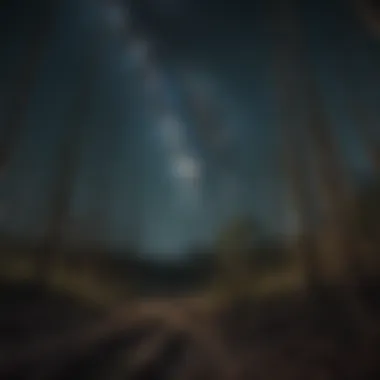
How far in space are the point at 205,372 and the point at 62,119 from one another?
5.87ft

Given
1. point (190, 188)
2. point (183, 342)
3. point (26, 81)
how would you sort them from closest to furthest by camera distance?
point (183, 342)
point (190, 188)
point (26, 81)

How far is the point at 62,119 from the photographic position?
4566mm

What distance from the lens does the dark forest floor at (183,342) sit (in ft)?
13.5

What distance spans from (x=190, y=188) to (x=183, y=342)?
93cm

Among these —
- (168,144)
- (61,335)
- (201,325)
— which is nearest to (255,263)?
(201,325)

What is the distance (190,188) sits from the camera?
4.47 metres

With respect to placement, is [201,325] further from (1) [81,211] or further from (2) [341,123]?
(2) [341,123]

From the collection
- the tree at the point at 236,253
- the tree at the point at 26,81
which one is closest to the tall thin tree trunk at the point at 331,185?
the tree at the point at 236,253

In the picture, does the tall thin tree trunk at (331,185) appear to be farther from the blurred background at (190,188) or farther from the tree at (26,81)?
the tree at (26,81)

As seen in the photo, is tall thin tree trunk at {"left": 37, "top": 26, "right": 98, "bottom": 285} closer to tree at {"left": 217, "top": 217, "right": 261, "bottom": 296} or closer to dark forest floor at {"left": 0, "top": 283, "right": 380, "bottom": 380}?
dark forest floor at {"left": 0, "top": 283, "right": 380, "bottom": 380}

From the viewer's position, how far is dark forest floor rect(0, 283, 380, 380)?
13.5 ft

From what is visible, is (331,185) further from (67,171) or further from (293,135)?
(67,171)

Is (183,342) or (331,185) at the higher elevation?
(331,185)

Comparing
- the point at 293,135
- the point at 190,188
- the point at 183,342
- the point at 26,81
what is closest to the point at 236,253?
the point at 190,188
